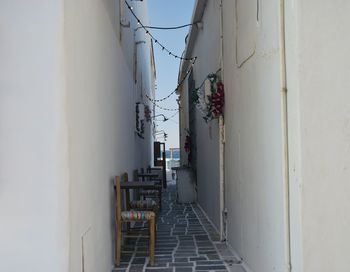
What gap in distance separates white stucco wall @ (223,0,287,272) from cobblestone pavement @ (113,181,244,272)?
24 cm

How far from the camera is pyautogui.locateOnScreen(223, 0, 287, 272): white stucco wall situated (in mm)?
2871

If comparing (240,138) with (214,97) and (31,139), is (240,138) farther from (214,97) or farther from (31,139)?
(31,139)

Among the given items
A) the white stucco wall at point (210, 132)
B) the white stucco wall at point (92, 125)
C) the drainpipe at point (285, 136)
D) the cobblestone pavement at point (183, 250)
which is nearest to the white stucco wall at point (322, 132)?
the drainpipe at point (285, 136)

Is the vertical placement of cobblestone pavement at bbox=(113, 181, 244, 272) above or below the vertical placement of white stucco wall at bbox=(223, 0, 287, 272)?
below

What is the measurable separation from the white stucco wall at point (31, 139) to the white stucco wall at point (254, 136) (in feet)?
4.80

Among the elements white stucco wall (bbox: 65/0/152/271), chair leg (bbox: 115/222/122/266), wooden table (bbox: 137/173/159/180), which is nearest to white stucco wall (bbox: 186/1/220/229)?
wooden table (bbox: 137/173/159/180)

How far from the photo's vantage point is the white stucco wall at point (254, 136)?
2.87m

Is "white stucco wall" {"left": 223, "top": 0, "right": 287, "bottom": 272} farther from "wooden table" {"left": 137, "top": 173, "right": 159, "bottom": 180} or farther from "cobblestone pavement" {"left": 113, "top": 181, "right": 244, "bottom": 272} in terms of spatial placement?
"wooden table" {"left": 137, "top": 173, "right": 159, "bottom": 180}

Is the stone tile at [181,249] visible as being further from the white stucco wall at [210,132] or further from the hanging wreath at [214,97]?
the hanging wreath at [214,97]

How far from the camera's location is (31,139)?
7.41 feet

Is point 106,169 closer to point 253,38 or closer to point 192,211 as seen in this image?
point 253,38

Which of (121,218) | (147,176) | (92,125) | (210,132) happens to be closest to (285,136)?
(92,125)

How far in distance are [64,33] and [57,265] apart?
4.29 ft

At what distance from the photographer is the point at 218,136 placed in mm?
5551
